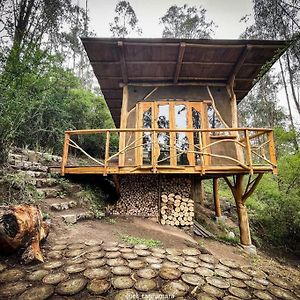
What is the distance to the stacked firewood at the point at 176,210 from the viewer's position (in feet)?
18.7

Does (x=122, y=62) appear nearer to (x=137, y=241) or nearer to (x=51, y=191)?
(x=51, y=191)

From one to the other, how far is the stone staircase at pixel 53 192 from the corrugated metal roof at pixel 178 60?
336 centimetres

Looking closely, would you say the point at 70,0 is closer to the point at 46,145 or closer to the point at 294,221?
the point at 46,145

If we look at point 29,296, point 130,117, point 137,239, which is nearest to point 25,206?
point 29,296

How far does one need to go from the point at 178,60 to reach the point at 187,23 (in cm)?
1795

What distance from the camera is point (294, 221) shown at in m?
7.33

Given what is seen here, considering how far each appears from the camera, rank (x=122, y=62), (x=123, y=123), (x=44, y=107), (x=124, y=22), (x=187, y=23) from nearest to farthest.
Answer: (x=122, y=62) → (x=123, y=123) → (x=44, y=107) → (x=187, y=23) → (x=124, y=22)

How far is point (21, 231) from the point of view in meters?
2.53

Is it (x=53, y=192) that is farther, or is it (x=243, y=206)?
(x=243, y=206)

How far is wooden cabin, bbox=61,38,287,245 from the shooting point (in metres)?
5.60

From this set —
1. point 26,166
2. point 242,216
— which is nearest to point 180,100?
point 242,216

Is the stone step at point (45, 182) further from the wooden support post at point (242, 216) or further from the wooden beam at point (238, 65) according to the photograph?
the wooden beam at point (238, 65)

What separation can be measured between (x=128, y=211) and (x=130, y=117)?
2.84 m

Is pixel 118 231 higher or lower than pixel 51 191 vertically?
lower
